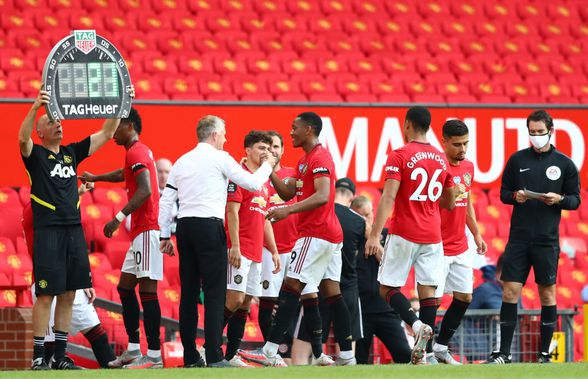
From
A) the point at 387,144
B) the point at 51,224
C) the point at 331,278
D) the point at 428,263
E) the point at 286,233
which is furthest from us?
the point at 387,144

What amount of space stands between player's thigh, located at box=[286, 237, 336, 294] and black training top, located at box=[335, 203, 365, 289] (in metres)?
1.10

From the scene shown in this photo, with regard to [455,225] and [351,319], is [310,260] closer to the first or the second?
[455,225]

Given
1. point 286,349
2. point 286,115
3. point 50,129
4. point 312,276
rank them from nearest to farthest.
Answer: point 50,129 → point 312,276 → point 286,349 → point 286,115

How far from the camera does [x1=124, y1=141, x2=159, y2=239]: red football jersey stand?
30.7ft

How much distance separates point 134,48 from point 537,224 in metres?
9.63

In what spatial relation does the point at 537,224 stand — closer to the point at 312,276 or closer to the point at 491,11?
the point at 312,276

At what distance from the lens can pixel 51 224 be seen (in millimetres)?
8477

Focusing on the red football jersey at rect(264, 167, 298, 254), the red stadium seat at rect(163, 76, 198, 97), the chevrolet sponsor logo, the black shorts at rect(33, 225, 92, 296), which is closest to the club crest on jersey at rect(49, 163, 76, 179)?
the black shorts at rect(33, 225, 92, 296)

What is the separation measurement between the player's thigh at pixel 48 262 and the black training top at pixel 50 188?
7 cm

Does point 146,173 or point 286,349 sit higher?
point 146,173

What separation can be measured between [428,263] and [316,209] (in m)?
0.93

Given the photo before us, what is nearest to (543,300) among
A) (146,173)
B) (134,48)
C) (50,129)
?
(146,173)

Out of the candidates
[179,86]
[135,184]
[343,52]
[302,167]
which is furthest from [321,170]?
[343,52]

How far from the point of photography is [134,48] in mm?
18047
